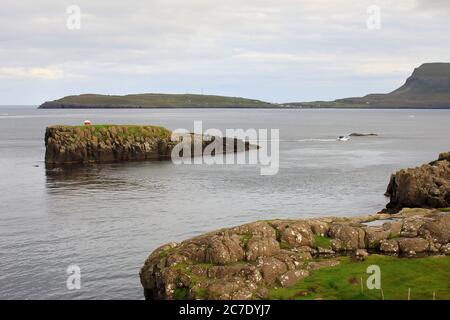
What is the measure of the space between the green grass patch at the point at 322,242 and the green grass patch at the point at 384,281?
9.38 feet

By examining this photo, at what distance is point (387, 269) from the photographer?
→ 35.3 metres

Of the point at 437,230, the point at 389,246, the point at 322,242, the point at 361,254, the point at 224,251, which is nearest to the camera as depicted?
the point at 224,251

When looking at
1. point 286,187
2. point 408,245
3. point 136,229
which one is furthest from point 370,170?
A: point 408,245

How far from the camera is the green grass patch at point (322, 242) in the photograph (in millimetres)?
Result: 40219

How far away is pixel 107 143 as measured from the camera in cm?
12738

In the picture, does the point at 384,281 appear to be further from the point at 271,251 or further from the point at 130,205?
the point at 130,205

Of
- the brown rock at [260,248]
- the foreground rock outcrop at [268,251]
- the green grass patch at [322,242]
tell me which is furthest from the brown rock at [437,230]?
the brown rock at [260,248]

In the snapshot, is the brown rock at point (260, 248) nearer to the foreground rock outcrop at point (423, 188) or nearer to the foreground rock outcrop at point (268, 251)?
the foreground rock outcrop at point (268, 251)

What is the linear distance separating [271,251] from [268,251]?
0.22 meters

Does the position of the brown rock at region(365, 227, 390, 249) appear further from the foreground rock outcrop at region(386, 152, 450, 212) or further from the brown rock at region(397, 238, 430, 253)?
the foreground rock outcrop at region(386, 152, 450, 212)

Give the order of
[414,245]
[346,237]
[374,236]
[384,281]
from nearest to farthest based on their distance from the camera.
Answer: [384,281]
[414,245]
[374,236]
[346,237]

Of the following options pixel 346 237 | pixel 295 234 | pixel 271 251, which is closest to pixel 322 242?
pixel 346 237

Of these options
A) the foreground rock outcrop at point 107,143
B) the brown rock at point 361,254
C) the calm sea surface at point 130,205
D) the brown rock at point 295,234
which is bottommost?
the calm sea surface at point 130,205
